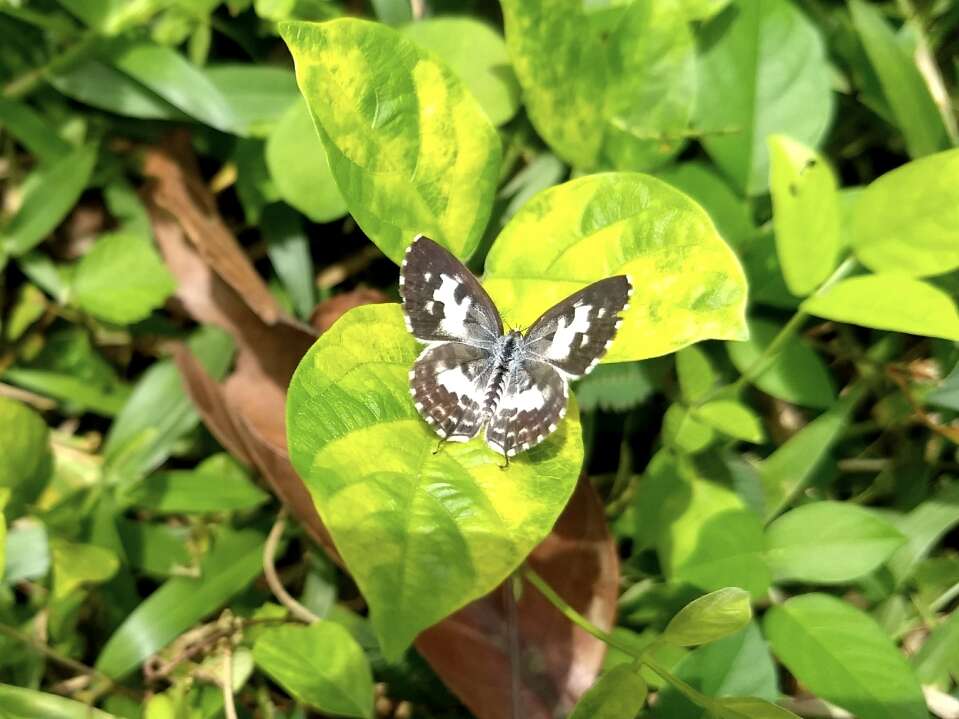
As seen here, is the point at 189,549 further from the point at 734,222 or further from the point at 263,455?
the point at 734,222

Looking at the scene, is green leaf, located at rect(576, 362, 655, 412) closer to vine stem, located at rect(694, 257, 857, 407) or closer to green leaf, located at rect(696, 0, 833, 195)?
vine stem, located at rect(694, 257, 857, 407)

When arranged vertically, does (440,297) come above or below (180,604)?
above

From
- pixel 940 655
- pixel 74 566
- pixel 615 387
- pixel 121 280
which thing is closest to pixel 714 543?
pixel 615 387

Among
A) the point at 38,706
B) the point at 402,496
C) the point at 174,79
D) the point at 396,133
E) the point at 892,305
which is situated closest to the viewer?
the point at 402,496

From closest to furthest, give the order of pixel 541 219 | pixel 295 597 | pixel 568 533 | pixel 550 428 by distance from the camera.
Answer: pixel 550 428 → pixel 541 219 → pixel 568 533 → pixel 295 597

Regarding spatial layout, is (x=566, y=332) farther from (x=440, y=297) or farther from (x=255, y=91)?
(x=255, y=91)

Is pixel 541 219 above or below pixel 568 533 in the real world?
above

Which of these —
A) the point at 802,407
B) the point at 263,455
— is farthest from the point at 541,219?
the point at 802,407

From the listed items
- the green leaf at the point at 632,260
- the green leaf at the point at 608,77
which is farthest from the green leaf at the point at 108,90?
the green leaf at the point at 632,260
